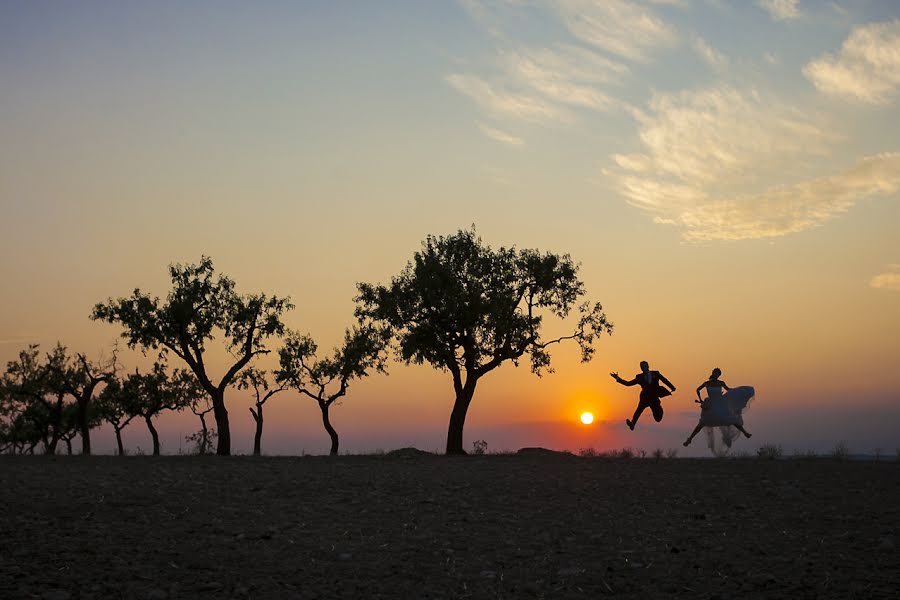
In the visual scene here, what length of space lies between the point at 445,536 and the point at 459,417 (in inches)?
1138

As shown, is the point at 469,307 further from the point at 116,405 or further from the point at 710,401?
the point at 116,405

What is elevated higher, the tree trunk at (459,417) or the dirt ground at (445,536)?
the tree trunk at (459,417)

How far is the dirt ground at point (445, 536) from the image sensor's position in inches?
464

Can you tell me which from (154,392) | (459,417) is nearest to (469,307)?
(459,417)

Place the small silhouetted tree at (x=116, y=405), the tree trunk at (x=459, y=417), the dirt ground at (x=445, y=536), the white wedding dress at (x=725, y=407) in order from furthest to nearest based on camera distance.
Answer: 1. the small silhouetted tree at (x=116, y=405)
2. the tree trunk at (x=459, y=417)
3. the white wedding dress at (x=725, y=407)
4. the dirt ground at (x=445, y=536)

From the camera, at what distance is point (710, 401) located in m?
29.2

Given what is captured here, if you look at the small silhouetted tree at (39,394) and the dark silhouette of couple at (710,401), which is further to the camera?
the small silhouetted tree at (39,394)

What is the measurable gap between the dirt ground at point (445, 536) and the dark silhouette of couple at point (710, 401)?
6718 millimetres

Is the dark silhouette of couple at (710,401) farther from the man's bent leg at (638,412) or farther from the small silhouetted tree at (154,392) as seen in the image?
the small silhouetted tree at (154,392)

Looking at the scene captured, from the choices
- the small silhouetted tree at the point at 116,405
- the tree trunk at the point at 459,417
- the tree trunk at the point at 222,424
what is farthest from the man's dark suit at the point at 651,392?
the small silhouetted tree at the point at 116,405

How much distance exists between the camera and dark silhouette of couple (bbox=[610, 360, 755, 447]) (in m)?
29.0

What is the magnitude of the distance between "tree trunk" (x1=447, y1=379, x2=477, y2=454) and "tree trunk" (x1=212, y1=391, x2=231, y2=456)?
11.8 meters

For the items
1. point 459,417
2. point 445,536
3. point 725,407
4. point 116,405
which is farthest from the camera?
point 116,405

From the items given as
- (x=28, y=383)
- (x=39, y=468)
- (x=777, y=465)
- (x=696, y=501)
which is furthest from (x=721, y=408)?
(x=28, y=383)
